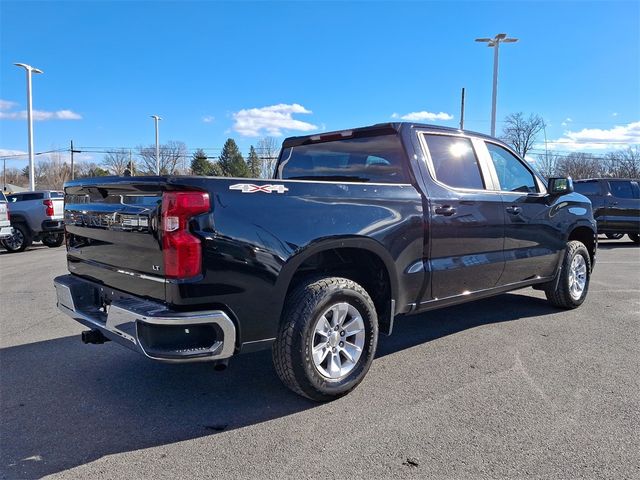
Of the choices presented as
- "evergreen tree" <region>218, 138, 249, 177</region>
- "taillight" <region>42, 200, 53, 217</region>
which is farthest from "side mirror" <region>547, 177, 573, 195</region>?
"evergreen tree" <region>218, 138, 249, 177</region>

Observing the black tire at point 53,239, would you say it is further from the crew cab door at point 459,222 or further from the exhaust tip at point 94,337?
the crew cab door at point 459,222

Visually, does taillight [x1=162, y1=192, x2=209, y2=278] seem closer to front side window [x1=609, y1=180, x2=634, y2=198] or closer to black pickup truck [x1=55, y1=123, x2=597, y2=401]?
black pickup truck [x1=55, y1=123, x2=597, y2=401]

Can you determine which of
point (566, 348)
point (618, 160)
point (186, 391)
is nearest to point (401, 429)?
point (186, 391)

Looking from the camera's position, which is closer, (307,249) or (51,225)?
(307,249)

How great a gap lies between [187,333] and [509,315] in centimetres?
417

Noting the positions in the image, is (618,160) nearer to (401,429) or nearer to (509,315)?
(509,315)

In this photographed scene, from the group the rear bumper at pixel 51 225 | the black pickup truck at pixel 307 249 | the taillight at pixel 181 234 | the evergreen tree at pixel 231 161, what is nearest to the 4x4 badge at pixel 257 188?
the black pickup truck at pixel 307 249

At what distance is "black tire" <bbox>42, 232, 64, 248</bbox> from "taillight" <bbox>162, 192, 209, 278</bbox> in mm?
13901

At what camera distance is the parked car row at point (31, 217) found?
1391cm

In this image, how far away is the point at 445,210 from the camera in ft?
13.5

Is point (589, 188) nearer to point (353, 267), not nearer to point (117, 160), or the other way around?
point (353, 267)

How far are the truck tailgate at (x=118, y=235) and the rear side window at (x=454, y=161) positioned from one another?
2415 millimetres

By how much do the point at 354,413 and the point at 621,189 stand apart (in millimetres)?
13597

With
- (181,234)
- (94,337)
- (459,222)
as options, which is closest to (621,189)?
(459,222)
